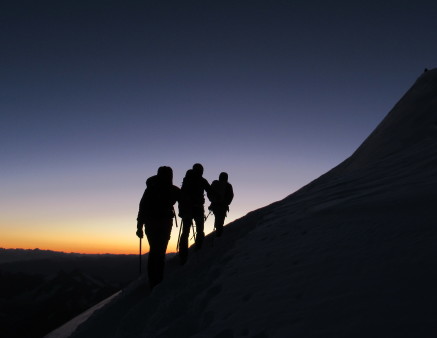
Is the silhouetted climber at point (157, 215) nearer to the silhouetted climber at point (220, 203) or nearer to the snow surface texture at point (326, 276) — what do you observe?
the snow surface texture at point (326, 276)

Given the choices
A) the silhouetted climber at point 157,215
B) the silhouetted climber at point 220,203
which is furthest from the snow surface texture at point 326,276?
the silhouetted climber at point 220,203

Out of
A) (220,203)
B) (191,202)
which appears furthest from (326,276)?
(220,203)

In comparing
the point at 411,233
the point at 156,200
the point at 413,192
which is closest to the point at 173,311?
the point at 156,200

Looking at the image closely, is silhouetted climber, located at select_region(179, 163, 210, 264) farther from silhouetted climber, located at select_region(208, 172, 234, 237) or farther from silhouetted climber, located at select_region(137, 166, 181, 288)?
silhouetted climber, located at select_region(208, 172, 234, 237)

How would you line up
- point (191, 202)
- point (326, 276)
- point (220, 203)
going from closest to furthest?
point (326, 276), point (191, 202), point (220, 203)

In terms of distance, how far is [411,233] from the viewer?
3.97 metres

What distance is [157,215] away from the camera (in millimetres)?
6980

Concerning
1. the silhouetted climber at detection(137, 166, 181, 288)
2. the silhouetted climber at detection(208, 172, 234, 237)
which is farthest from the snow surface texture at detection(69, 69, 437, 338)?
the silhouetted climber at detection(208, 172, 234, 237)

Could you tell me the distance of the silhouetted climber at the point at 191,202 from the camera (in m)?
8.53

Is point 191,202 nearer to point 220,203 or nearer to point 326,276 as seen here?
point 220,203

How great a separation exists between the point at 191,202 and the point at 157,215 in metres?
1.69

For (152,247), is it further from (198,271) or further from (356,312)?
(356,312)

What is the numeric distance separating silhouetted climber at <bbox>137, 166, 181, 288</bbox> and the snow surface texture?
56 centimetres

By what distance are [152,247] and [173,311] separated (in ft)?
6.18
